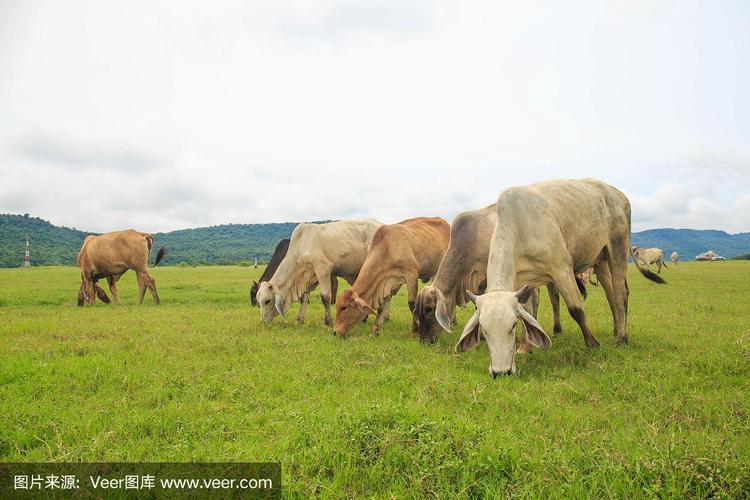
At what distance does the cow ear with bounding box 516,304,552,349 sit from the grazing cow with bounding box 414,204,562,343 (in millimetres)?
2032

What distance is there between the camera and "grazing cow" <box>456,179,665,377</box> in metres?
5.70

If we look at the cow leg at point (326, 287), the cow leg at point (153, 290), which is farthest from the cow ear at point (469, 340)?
the cow leg at point (153, 290)

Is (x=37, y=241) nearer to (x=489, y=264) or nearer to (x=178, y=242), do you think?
(x=178, y=242)

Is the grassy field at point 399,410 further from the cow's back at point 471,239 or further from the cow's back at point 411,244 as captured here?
the cow's back at point 411,244

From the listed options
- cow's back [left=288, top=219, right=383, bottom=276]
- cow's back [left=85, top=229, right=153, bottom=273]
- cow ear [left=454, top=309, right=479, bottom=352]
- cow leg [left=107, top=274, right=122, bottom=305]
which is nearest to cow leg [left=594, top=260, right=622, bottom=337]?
cow ear [left=454, top=309, right=479, bottom=352]

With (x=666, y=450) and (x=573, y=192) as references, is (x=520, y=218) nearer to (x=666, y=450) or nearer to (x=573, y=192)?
(x=573, y=192)

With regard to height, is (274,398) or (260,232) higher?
(260,232)

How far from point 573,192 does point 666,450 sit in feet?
17.0

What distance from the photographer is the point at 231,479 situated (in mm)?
3131

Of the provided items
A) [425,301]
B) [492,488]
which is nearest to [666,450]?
[492,488]

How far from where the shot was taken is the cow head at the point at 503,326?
551 centimetres

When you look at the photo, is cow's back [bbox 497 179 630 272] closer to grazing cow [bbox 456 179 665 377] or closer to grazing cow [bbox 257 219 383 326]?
grazing cow [bbox 456 179 665 377]

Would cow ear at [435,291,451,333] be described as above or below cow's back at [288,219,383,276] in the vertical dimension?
below

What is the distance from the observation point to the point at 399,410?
13.4 ft
